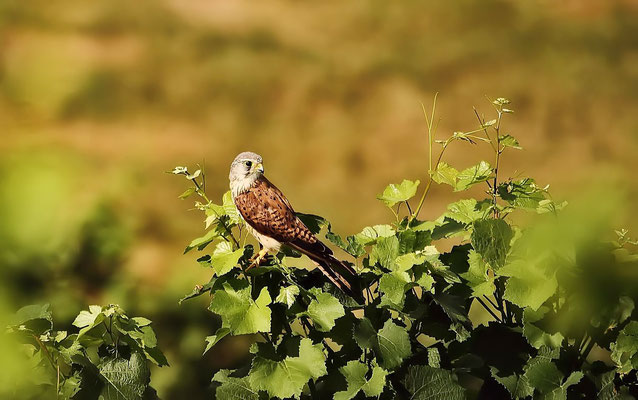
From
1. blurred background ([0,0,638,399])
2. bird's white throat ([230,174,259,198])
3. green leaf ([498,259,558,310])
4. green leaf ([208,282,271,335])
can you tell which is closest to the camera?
green leaf ([208,282,271,335])

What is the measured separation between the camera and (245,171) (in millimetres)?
1824

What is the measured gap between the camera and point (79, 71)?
11.1 feet

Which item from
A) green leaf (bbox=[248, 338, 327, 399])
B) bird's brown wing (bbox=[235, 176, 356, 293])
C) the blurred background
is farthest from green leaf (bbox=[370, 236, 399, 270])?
the blurred background

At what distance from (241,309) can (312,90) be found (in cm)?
203

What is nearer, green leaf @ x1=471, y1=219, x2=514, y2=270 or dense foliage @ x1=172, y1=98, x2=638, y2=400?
dense foliage @ x1=172, y1=98, x2=638, y2=400

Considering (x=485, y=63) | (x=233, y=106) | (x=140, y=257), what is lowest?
(x=140, y=257)

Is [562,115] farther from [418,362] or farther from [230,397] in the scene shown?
[230,397]

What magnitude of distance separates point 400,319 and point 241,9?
2.13m

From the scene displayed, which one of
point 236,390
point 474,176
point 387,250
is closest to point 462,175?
point 474,176

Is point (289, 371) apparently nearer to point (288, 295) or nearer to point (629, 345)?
point (288, 295)

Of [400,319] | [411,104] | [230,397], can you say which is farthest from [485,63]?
[230,397]

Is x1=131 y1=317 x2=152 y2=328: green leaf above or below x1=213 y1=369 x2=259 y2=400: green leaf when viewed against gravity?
above

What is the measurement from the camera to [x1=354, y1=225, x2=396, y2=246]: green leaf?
1640 mm

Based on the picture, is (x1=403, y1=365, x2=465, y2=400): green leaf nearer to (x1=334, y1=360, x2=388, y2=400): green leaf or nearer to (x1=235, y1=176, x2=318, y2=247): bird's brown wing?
(x1=334, y1=360, x2=388, y2=400): green leaf
